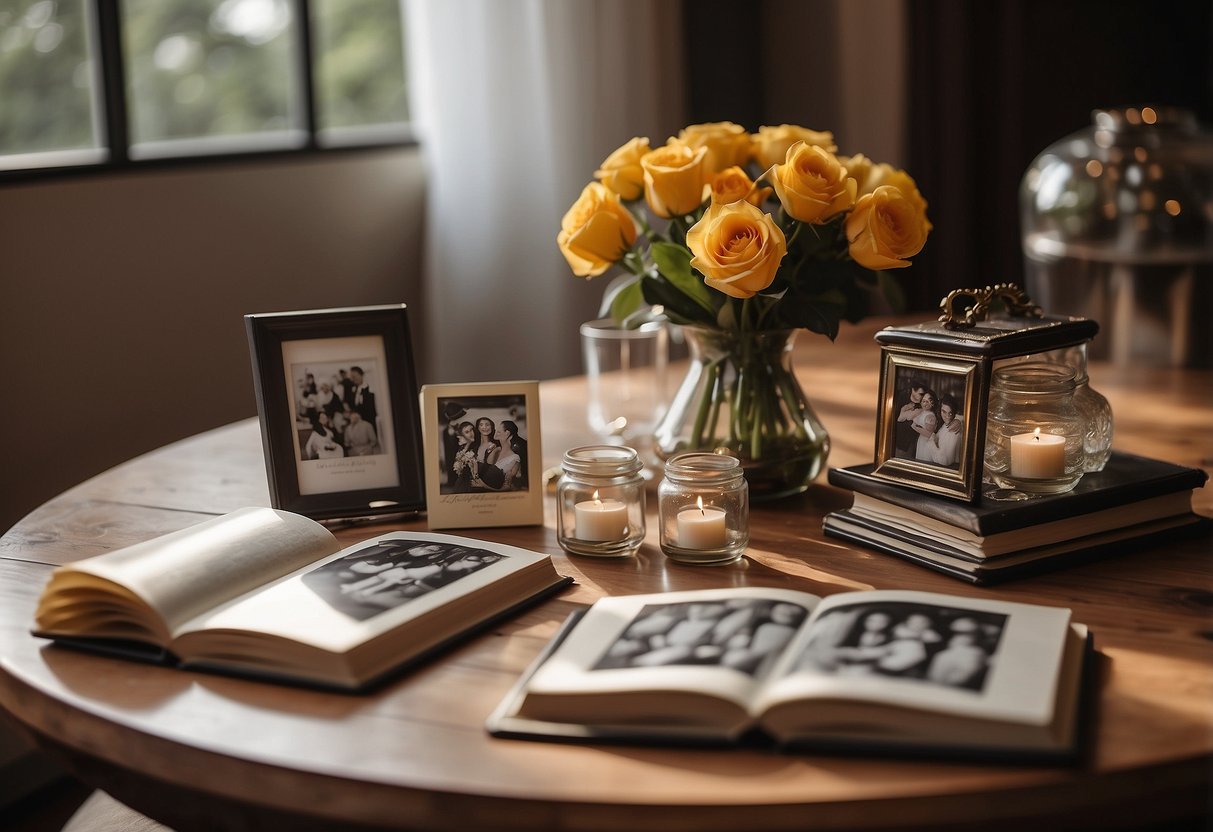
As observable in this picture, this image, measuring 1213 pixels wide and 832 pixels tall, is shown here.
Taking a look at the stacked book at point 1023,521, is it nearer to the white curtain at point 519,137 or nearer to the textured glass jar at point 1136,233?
the textured glass jar at point 1136,233

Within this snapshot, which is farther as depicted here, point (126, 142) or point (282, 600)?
point (126, 142)

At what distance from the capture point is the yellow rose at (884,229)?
1261 mm

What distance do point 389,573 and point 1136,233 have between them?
1.56 metres

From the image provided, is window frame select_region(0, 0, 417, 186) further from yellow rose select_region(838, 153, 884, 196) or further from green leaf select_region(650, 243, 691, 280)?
yellow rose select_region(838, 153, 884, 196)

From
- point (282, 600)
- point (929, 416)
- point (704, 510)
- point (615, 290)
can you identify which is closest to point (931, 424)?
point (929, 416)

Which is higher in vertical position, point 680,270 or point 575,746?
point 680,270

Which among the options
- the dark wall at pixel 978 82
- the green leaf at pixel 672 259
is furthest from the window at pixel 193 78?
the green leaf at pixel 672 259

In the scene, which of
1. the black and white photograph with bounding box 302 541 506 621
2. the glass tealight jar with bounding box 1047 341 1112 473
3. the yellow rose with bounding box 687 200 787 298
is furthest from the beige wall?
the glass tealight jar with bounding box 1047 341 1112 473

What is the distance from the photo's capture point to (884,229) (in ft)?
4.15

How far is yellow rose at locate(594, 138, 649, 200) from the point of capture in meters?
1.40

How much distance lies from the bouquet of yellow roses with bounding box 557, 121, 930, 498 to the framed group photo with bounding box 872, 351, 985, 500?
0.11m

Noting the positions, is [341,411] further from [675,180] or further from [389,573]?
[675,180]

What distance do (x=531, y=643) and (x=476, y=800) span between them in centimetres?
25

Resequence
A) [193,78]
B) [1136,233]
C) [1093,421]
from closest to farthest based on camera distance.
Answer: [1093,421] → [1136,233] → [193,78]
